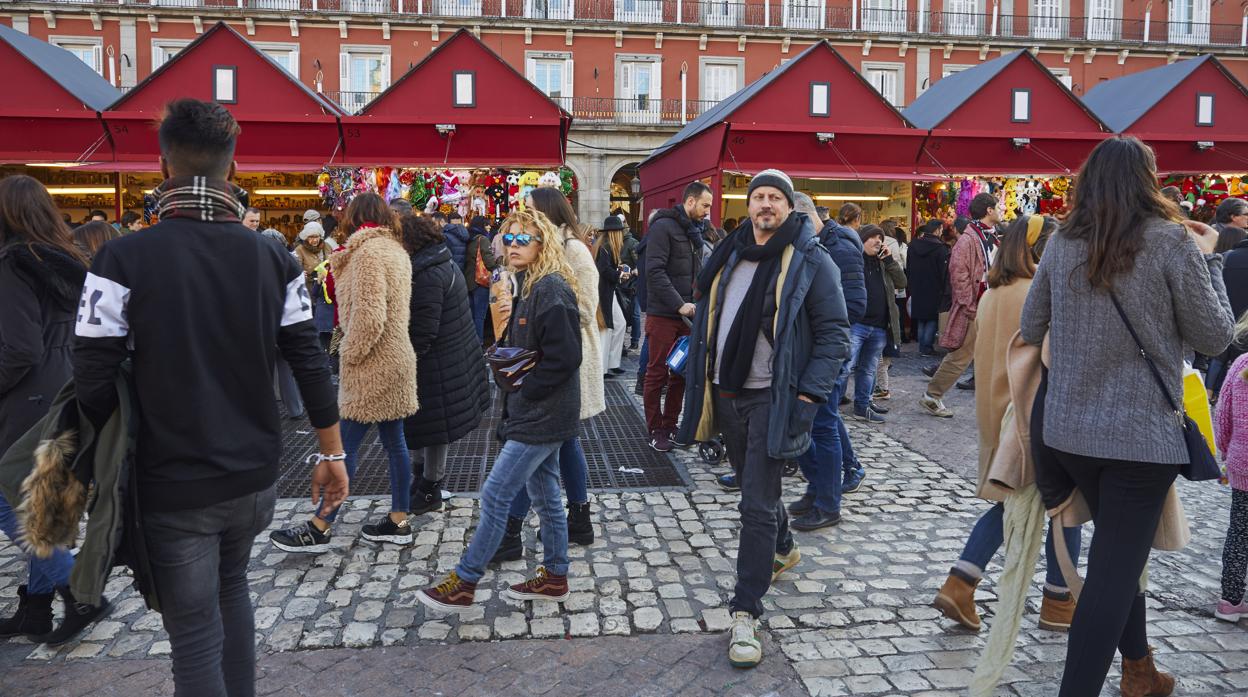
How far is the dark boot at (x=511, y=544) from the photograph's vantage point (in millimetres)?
4191

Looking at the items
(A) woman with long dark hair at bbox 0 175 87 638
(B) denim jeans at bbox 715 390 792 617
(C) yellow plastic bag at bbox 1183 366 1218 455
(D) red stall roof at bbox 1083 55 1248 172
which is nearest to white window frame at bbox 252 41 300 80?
(D) red stall roof at bbox 1083 55 1248 172

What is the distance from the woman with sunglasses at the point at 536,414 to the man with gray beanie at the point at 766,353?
60cm

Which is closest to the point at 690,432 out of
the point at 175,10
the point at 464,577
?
the point at 464,577

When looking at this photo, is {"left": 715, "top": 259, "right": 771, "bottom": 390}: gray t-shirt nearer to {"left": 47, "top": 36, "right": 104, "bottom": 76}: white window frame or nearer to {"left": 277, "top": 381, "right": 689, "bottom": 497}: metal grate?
{"left": 277, "top": 381, "right": 689, "bottom": 497}: metal grate

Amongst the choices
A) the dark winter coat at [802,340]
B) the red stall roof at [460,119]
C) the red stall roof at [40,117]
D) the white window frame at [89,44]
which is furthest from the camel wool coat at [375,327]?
the white window frame at [89,44]

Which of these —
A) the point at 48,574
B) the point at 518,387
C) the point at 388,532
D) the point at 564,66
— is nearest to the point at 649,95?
the point at 564,66

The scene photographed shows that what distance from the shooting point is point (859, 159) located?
1245 cm

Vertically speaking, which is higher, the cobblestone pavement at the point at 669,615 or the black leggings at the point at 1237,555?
the black leggings at the point at 1237,555

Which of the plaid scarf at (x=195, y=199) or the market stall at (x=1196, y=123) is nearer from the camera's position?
the plaid scarf at (x=195, y=199)

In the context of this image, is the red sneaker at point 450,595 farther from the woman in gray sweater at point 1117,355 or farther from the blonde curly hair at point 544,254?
the woman in gray sweater at point 1117,355

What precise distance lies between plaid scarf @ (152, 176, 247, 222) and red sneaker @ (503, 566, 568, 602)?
2.12 meters

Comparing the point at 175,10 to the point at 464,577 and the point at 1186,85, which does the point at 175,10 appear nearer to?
the point at 1186,85

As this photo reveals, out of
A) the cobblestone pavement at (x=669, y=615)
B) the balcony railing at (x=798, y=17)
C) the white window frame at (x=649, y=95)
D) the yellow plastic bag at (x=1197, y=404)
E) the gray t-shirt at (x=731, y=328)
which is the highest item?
the balcony railing at (x=798, y=17)

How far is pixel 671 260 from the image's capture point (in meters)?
6.42
